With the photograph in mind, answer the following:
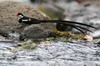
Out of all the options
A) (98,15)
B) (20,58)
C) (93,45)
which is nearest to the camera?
(20,58)

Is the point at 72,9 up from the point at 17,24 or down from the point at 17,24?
down

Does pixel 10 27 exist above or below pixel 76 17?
above

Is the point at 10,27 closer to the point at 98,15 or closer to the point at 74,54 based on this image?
the point at 74,54

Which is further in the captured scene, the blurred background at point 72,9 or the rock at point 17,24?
the blurred background at point 72,9

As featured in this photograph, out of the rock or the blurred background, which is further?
the blurred background

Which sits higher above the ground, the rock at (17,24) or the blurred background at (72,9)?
the rock at (17,24)

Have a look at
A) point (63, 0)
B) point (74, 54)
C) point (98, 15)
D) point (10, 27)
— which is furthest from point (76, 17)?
point (74, 54)

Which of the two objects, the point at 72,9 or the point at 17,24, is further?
the point at 72,9

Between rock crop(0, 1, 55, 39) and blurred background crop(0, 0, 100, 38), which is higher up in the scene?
rock crop(0, 1, 55, 39)
